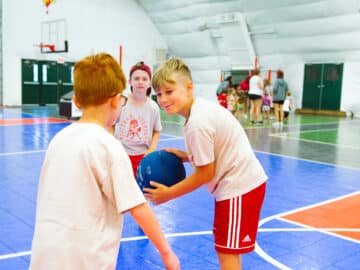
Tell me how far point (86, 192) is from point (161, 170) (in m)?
0.89

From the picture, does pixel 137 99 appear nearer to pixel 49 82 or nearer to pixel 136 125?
pixel 136 125

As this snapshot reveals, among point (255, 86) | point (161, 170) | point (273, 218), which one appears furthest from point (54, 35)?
point (161, 170)

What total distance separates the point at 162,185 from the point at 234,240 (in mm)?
510

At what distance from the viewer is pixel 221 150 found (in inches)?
88.3

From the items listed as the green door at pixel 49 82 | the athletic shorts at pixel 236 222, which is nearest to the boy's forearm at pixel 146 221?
the athletic shorts at pixel 236 222

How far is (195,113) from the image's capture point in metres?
2.15

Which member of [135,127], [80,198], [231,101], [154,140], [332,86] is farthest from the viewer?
[332,86]

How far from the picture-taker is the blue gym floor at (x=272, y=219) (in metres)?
3.30

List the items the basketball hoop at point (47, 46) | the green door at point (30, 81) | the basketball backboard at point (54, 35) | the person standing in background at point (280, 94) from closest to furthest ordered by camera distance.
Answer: the person standing in background at point (280, 94), the basketball hoop at point (47, 46), the green door at point (30, 81), the basketball backboard at point (54, 35)

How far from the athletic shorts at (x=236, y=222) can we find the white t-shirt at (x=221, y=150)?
0.04 meters

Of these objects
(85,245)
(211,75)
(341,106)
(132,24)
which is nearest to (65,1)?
(132,24)

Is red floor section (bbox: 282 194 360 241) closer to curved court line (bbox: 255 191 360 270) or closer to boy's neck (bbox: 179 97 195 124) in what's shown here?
curved court line (bbox: 255 191 360 270)

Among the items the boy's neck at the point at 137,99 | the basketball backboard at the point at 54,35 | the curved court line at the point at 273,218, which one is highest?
A: the basketball backboard at the point at 54,35

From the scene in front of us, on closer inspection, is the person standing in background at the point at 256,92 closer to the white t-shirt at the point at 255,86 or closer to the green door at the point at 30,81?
the white t-shirt at the point at 255,86
